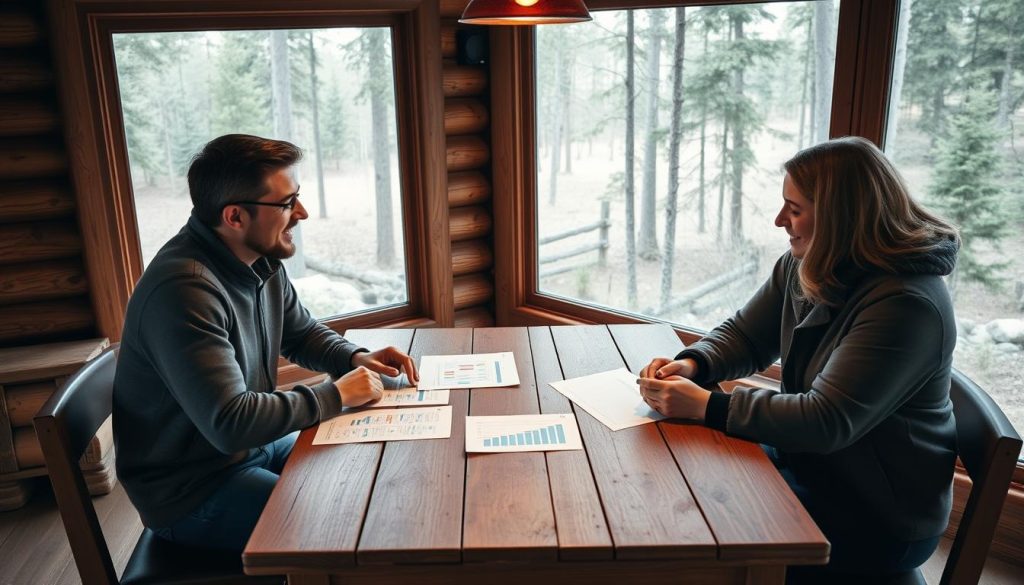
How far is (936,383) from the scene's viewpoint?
5.87ft

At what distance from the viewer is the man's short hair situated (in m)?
1.97

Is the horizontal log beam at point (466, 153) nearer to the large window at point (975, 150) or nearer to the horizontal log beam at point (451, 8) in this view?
the horizontal log beam at point (451, 8)

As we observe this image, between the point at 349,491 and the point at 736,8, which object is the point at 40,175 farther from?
the point at 736,8

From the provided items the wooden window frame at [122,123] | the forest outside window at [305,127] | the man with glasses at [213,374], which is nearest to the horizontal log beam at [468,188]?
the wooden window frame at [122,123]

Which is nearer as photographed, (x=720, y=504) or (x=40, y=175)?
(x=720, y=504)

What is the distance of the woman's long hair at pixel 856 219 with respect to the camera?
1823 millimetres

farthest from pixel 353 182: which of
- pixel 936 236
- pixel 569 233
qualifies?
pixel 936 236

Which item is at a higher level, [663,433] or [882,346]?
[882,346]

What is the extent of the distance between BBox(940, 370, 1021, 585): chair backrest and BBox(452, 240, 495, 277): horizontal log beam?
2.60m

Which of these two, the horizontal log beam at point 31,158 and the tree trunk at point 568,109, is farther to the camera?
the tree trunk at point 568,109

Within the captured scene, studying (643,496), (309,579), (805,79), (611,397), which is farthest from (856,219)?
(309,579)

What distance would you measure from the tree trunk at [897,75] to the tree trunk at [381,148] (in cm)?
205

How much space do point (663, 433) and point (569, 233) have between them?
2.14 metres

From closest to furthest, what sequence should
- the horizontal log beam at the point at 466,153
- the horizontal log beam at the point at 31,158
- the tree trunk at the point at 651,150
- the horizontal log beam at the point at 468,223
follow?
the horizontal log beam at the point at 31,158, the tree trunk at the point at 651,150, the horizontal log beam at the point at 466,153, the horizontal log beam at the point at 468,223
